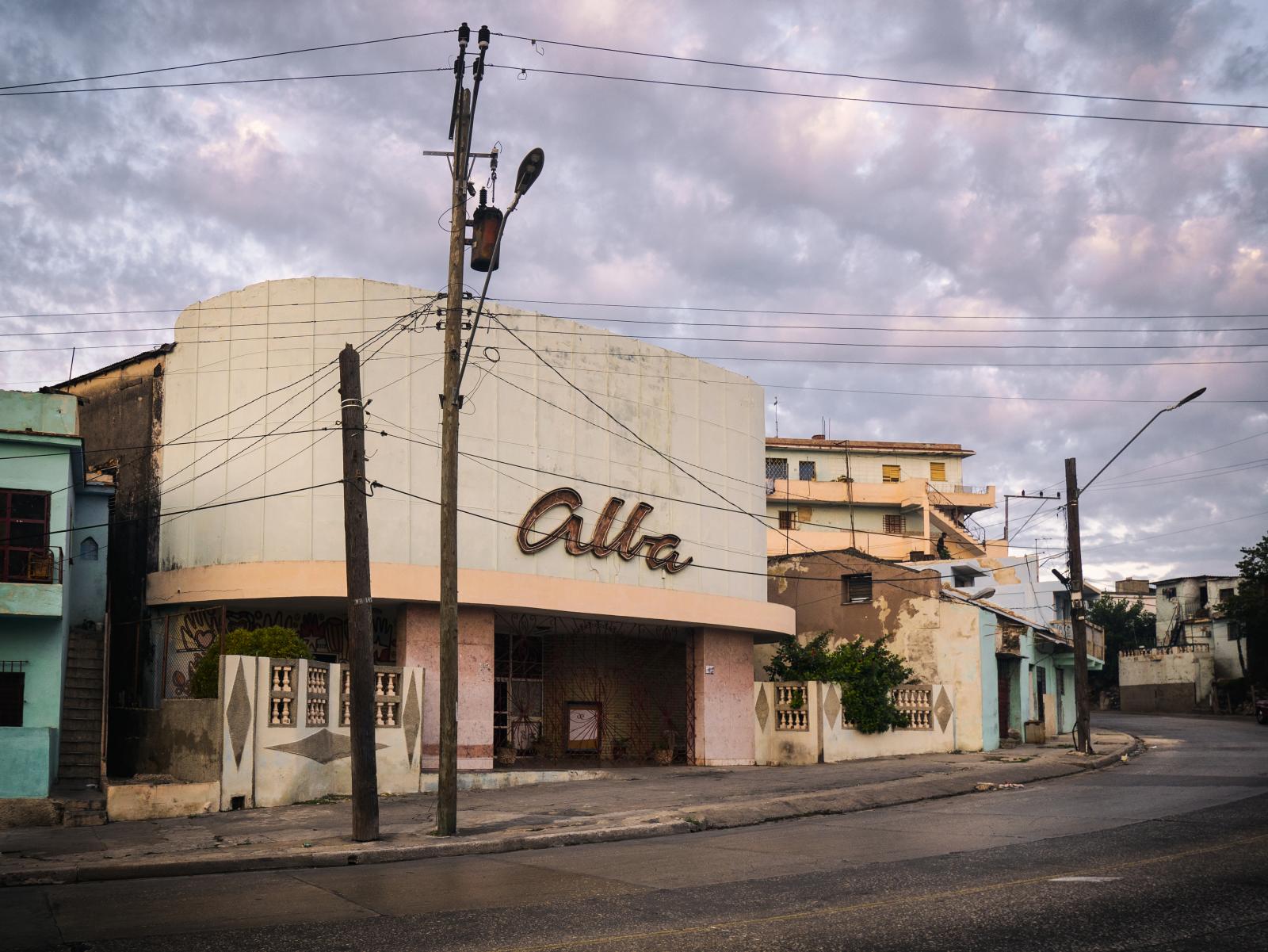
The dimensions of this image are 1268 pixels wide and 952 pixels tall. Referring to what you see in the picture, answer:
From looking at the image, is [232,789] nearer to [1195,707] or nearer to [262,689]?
[262,689]

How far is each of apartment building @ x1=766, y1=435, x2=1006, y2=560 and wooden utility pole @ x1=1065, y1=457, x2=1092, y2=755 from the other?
3204cm

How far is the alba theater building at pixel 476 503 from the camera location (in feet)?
78.9

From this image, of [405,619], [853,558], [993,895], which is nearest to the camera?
[993,895]

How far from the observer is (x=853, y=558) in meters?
35.7

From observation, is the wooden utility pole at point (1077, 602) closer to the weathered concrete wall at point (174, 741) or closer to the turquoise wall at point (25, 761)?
the weathered concrete wall at point (174, 741)

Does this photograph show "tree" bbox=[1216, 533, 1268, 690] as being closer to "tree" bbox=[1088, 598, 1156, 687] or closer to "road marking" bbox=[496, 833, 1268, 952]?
"tree" bbox=[1088, 598, 1156, 687]

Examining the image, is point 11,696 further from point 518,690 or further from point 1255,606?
point 1255,606

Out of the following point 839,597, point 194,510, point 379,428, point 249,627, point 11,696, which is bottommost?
point 11,696

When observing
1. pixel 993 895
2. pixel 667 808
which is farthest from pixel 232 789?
pixel 993 895

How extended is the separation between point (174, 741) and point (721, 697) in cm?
1388

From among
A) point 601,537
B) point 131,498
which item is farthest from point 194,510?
point 601,537

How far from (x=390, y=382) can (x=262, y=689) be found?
7614 millimetres

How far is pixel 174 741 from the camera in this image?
20594 mm

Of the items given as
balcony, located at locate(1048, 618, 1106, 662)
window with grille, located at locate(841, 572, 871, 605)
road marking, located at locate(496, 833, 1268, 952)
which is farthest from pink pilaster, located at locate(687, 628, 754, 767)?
balcony, located at locate(1048, 618, 1106, 662)
